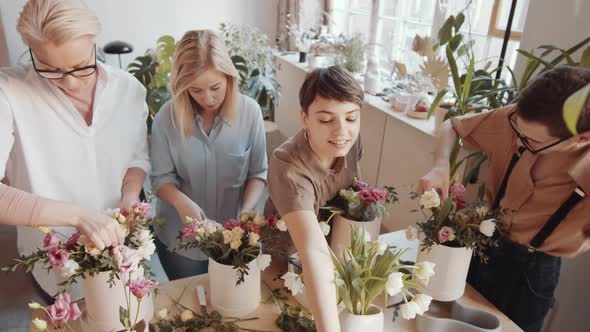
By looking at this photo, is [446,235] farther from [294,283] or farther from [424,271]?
[294,283]

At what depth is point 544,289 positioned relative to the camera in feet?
4.18

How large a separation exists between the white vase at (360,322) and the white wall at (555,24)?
4.61ft

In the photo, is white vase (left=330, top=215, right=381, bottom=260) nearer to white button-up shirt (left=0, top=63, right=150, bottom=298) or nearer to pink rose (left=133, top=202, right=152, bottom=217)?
pink rose (left=133, top=202, right=152, bottom=217)

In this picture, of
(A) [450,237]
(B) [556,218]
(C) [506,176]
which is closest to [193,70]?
(A) [450,237]

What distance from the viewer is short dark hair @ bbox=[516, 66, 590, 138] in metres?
0.89

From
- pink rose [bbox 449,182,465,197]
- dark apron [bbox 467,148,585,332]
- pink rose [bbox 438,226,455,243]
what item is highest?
pink rose [bbox 449,182,465,197]

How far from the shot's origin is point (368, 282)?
944 millimetres

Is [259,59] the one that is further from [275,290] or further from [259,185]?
[275,290]

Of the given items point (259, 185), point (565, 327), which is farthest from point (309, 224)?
point (565, 327)

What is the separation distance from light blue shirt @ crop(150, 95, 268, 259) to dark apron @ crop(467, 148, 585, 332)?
82cm

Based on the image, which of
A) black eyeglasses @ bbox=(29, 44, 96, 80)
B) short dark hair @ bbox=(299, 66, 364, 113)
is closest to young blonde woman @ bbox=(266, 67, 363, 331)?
short dark hair @ bbox=(299, 66, 364, 113)

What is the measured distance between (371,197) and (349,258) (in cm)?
17

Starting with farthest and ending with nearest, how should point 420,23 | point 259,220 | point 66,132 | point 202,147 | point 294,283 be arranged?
1. point 420,23
2. point 202,147
3. point 66,132
4. point 259,220
5. point 294,283

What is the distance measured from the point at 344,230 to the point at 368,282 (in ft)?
0.58
